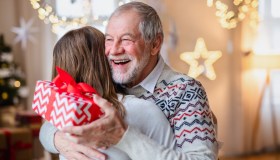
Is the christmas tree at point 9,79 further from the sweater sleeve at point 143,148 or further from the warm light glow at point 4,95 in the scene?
the sweater sleeve at point 143,148

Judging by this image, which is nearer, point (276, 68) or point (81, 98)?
point (81, 98)

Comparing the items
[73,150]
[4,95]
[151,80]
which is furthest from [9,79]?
[73,150]

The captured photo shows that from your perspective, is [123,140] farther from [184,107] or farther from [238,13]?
[238,13]

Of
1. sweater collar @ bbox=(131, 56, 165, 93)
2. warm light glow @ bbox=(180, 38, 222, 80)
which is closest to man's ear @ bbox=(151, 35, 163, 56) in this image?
sweater collar @ bbox=(131, 56, 165, 93)

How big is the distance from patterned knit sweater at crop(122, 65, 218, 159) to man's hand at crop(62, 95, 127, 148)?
250 mm

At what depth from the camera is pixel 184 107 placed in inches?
55.1

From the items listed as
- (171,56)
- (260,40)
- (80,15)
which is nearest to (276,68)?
(260,40)

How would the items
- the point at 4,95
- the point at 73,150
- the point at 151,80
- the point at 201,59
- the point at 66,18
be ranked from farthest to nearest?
the point at 201,59 < the point at 4,95 < the point at 66,18 < the point at 151,80 < the point at 73,150

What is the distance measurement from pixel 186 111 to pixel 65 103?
424 mm

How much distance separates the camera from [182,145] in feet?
4.33

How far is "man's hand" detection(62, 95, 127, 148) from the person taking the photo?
42.4 inches

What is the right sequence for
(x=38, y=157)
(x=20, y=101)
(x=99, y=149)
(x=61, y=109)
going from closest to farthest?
(x=61, y=109) < (x=99, y=149) < (x=38, y=157) < (x=20, y=101)

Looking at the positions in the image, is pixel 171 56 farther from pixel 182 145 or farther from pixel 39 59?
pixel 182 145

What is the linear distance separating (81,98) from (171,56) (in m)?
3.86
